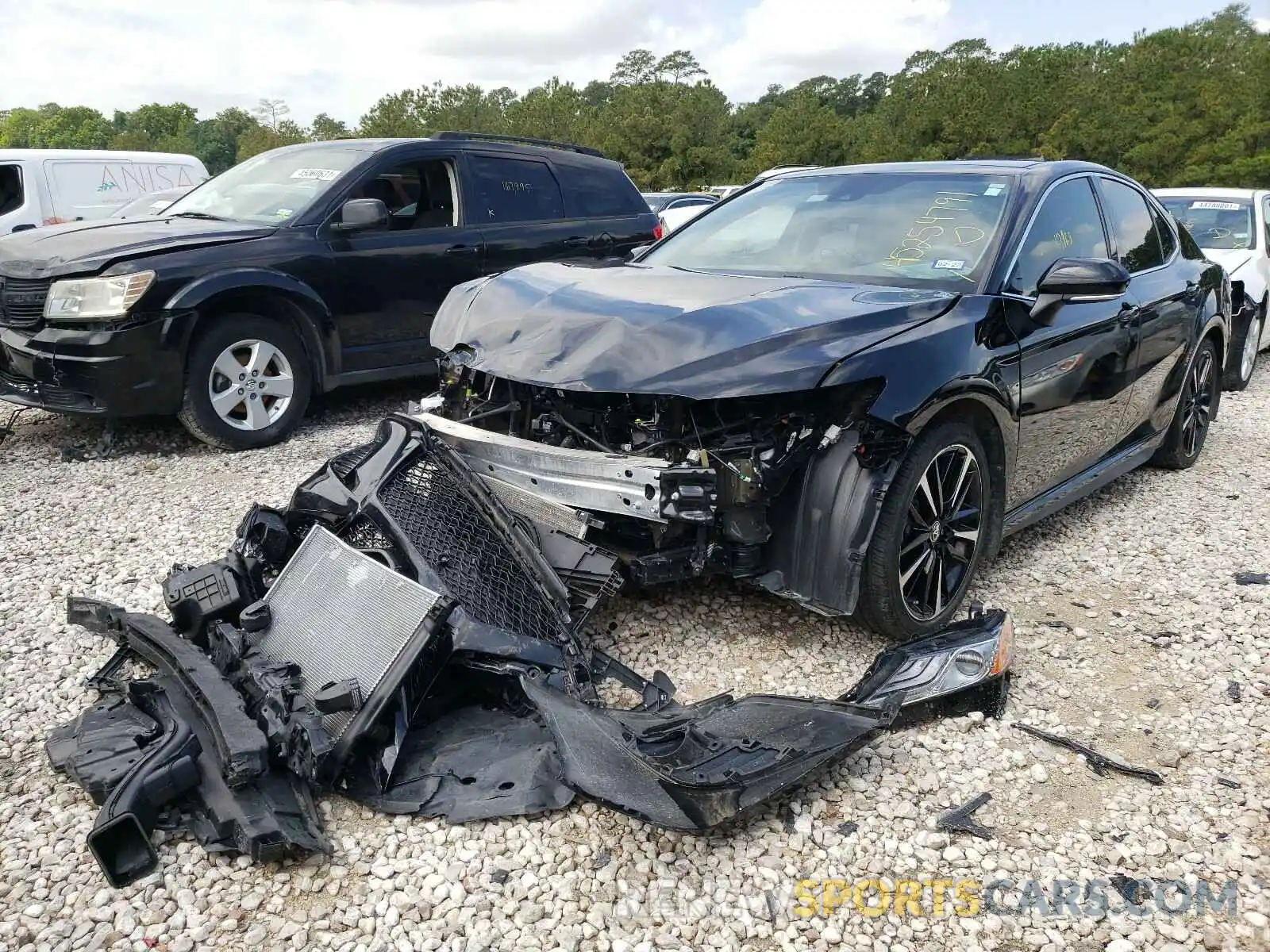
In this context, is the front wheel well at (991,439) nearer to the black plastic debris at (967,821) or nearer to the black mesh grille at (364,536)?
the black plastic debris at (967,821)

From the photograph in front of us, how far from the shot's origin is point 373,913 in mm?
2279

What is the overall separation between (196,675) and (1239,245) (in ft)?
32.1

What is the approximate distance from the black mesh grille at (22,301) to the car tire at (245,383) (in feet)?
2.86

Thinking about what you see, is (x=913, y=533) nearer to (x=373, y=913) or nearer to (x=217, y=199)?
(x=373, y=913)

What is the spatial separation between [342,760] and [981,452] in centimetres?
255

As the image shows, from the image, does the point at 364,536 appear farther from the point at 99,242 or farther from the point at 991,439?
the point at 99,242

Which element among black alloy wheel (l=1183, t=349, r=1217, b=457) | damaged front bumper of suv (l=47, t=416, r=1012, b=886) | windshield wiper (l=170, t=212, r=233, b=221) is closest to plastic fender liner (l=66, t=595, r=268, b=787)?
damaged front bumper of suv (l=47, t=416, r=1012, b=886)

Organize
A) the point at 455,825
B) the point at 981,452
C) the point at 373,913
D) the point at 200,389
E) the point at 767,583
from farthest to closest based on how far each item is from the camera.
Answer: the point at 200,389
the point at 981,452
the point at 767,583
the point at 455,825
the point at 373,913

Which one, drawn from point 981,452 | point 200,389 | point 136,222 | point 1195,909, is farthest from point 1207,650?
point 136,222

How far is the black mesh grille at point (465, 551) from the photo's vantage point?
299 centimetres

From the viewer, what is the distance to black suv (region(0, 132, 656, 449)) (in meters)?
5.44

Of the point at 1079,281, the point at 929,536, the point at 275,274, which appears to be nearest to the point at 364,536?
the point at 929,536

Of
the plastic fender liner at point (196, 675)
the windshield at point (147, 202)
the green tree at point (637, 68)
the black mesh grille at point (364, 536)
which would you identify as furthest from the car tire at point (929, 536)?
the green tree at point (637, 68)

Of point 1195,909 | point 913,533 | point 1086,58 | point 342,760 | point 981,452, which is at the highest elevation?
point 1086,58
